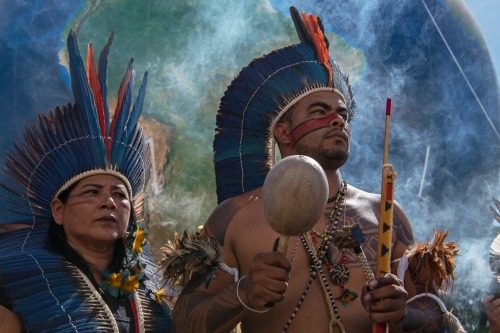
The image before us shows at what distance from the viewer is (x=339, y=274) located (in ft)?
12.8

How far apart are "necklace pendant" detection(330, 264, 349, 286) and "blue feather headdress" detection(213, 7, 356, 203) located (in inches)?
27.5

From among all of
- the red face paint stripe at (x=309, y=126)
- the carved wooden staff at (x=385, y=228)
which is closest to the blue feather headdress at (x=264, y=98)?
the red face paint stripe at (x=309, y=126)

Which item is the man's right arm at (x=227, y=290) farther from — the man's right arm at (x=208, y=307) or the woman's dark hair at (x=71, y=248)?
the woman's dark hair at (x=71, y=248)

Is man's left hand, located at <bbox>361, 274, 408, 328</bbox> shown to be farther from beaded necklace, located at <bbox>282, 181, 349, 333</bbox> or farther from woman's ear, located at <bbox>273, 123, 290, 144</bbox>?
woman's ear, located at <bbox>273, 123, 290, 144</bbox>

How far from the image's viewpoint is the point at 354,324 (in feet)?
12.6

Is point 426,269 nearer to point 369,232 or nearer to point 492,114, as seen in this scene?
point 369,232

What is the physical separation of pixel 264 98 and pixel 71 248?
118 cm

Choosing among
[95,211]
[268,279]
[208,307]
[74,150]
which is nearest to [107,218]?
[95,211]

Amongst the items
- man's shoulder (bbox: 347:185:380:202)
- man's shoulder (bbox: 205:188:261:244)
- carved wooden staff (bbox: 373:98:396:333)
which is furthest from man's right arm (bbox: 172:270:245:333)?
man's shoulder (bbox: 347:185:380:202)

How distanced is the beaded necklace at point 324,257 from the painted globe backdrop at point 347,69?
5389mm

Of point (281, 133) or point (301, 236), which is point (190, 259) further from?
point (281, 133)

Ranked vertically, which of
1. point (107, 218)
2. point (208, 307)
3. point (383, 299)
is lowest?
point (208, 307)

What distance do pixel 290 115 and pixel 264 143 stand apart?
0.22 m

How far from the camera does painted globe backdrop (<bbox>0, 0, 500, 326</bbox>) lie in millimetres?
9578
